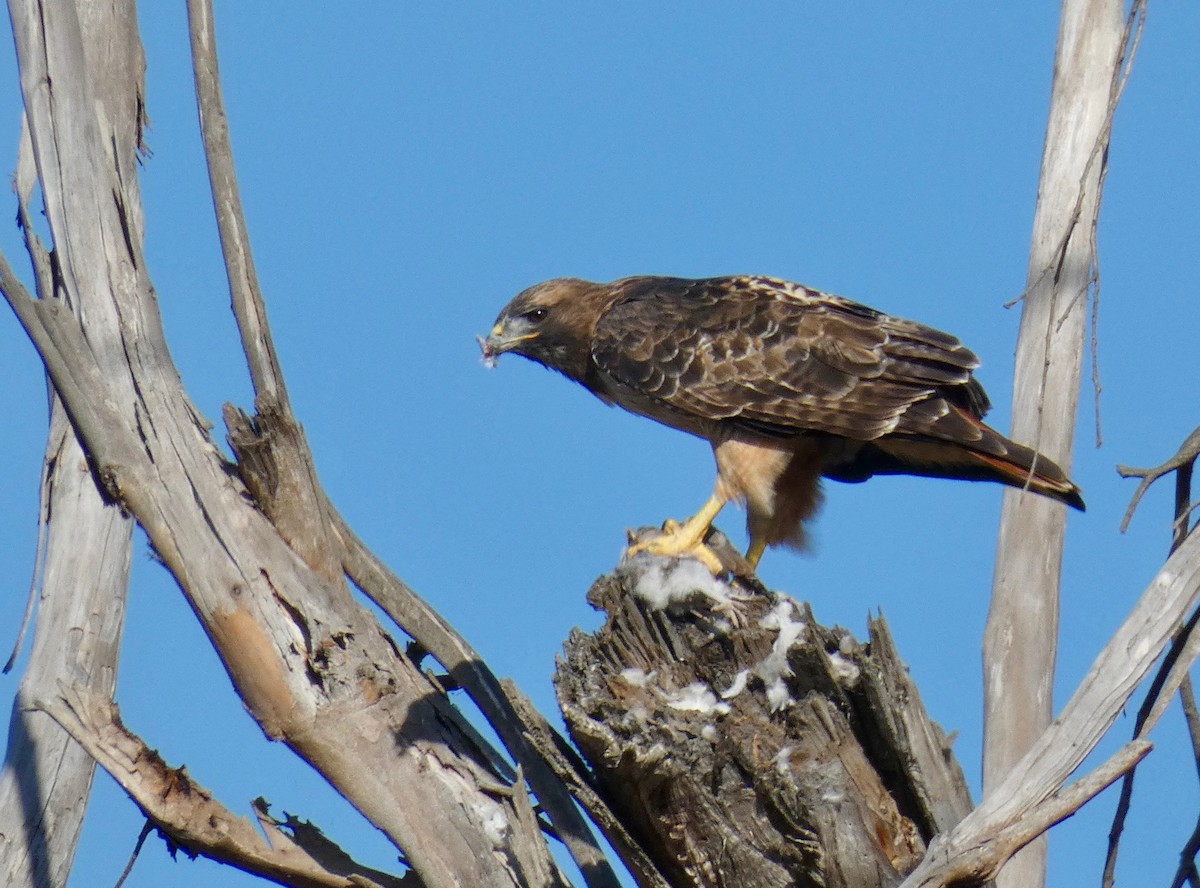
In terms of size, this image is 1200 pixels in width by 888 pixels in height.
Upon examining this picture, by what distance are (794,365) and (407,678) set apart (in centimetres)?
262

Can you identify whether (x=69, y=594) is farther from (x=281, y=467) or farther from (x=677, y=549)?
(x=677, y=549)

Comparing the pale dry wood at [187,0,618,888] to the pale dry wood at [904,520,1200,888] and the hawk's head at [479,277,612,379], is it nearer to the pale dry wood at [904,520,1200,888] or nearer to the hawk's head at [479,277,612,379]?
the pale dry wood at [904,520,1200,888]

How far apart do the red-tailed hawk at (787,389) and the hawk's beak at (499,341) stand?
2cm

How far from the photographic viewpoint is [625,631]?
4.31m

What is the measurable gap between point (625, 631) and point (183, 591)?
138cm

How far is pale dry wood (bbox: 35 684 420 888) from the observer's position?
4.15 metres

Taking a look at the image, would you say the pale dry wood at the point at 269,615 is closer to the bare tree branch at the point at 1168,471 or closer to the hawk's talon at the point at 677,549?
the hawk's talon at the point at 677,549

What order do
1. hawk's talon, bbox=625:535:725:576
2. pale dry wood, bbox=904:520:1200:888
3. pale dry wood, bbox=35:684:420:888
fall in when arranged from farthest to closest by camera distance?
hawk's talon, bbox=625:535:725:576
pale dry wood, bbox=35:684:420:888
pale dry wood, bbox=904:520:1200:888

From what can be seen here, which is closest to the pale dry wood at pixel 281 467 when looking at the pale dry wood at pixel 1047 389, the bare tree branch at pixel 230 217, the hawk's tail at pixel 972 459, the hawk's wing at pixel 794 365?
the bare tree branch at pixel 230 217

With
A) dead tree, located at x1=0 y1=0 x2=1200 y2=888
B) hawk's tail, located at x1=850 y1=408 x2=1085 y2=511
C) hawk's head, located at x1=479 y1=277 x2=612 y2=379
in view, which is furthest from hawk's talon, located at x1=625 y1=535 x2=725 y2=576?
hawk's head, located at x1=479 y1=277 x2=612 y2=379

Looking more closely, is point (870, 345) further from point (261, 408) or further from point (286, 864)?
point (286, 864)

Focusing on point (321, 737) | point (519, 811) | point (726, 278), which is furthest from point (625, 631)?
point (726, 278)

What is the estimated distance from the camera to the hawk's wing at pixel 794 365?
612 centimetres

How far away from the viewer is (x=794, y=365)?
6.31 metres
